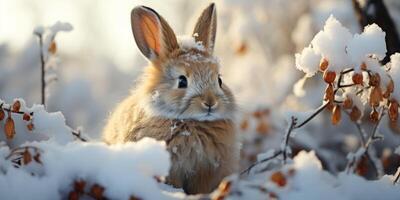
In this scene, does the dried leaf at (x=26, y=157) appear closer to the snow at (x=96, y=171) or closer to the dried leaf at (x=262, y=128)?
the snow at (x=96, y=171)

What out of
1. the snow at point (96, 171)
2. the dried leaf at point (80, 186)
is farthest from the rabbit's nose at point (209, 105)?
the dried leaf at point (80, 186)

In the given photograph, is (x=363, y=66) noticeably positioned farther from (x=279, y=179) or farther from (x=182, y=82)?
(x=182, y=82)

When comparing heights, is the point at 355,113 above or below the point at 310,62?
below

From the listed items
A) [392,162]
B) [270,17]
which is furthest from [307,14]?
[392,162]

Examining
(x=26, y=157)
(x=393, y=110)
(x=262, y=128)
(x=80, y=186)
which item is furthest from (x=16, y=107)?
(x=262, y=128)

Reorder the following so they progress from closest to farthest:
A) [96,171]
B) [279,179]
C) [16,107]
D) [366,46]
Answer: [279,179]
[96,171]
[366,46]
[16,107]

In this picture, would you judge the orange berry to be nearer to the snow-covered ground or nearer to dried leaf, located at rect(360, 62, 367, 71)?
the snow-covered ground
